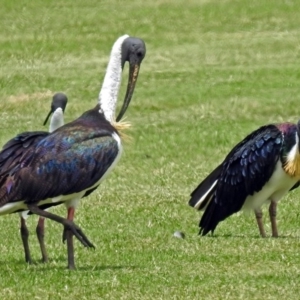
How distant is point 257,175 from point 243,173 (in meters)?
0.14

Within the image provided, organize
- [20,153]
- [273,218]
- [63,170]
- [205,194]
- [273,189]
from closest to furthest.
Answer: [63,170] → [20,153] → [273,218] → [273,189] → [205,194]

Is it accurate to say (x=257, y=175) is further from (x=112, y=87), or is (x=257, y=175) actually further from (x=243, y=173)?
(x=112, y=87)

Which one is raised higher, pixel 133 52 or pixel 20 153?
pixel 133 52

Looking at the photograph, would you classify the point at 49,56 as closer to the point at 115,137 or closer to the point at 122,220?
the point at 122,220

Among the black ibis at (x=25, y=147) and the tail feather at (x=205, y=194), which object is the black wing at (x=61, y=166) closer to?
the black ibis at (x=25, y=147)

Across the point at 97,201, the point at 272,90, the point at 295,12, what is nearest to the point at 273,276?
the point at 97,201

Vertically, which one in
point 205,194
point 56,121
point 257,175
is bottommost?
point 205,194

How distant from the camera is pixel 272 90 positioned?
81.4ft

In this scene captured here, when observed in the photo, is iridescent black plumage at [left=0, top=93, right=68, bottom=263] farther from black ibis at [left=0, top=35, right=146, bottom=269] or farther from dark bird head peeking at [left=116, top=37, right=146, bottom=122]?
dark bird head peeking at [left=116, top=37, right=146, bottom=122]

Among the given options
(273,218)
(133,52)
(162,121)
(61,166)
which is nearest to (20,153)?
(61,166)

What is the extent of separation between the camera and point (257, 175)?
39.8ft

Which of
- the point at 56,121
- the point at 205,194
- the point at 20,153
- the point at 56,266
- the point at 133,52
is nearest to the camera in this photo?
the point at 20,153

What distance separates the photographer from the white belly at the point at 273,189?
1211 centimetres

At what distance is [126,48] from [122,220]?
11.0ft
